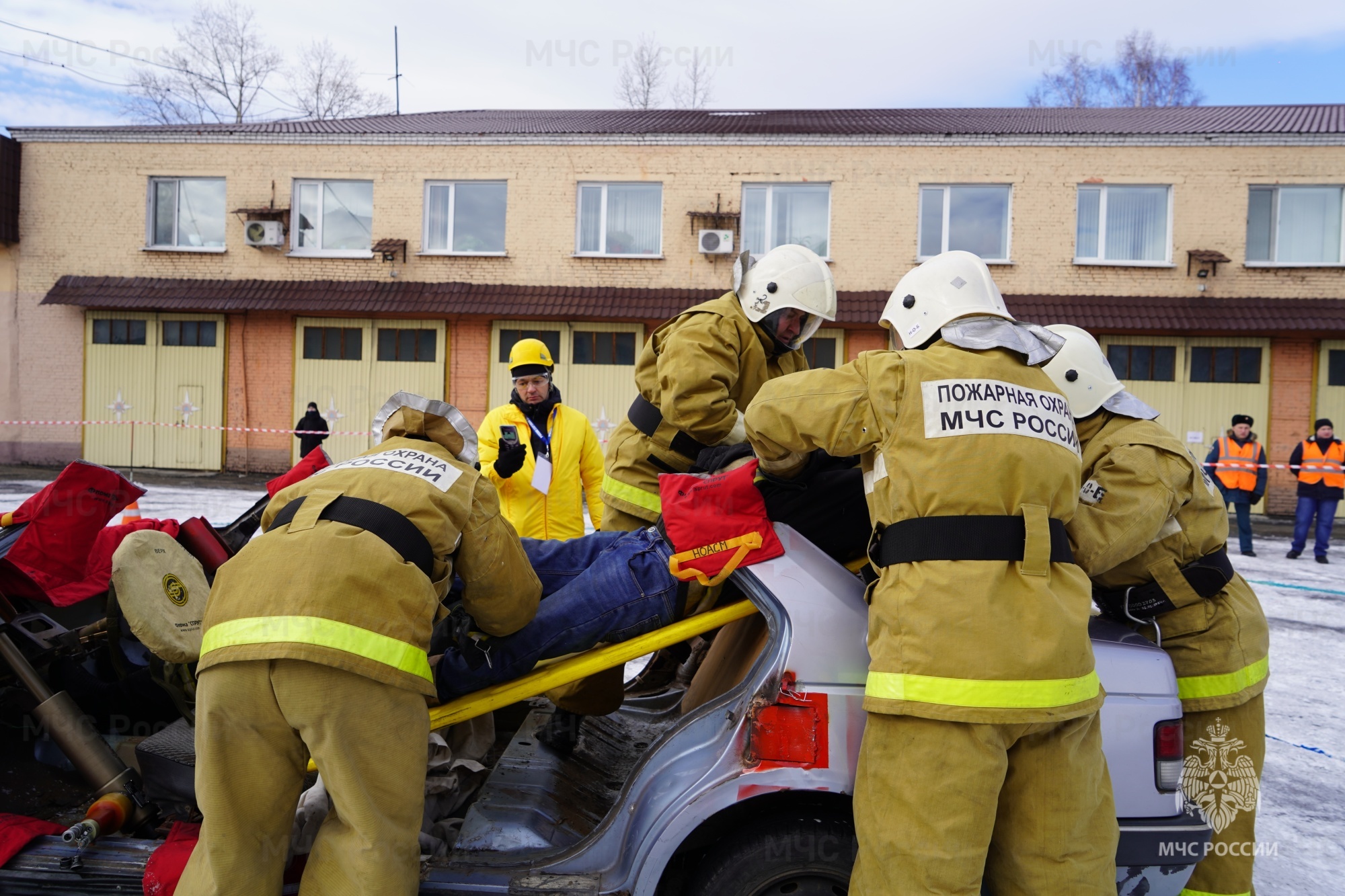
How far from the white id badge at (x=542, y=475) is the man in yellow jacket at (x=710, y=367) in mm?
1331

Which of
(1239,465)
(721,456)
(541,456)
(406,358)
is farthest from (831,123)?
(721,456)

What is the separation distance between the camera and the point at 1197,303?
15.9 m

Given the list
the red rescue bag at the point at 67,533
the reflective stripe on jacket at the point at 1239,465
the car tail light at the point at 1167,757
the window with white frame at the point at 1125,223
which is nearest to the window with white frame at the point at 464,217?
the window with white frame at the point at 1125,223

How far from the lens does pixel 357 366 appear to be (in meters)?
17.6

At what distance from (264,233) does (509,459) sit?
49.3ft

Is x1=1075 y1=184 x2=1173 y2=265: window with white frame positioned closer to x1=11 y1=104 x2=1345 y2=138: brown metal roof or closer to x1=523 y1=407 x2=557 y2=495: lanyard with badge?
x1=11 y1=104 x2=1345 y2=138: brown metal roof

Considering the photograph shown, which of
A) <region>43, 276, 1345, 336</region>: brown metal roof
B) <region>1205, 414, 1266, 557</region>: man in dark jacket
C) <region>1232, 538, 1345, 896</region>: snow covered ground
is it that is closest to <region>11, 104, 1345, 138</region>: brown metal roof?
<region>43, 276, 1345, 336</region>: brown metal roof

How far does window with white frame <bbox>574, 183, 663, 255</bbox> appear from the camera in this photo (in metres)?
17.1

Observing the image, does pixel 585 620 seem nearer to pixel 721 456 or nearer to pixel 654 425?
pixel 721 456

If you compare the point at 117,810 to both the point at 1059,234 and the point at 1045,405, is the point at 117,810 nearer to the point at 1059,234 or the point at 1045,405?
the point at 1045,405

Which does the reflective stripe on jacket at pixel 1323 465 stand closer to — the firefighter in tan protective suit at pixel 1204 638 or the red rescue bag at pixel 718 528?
the firefighter in tan protective suit at pixel 1204 638

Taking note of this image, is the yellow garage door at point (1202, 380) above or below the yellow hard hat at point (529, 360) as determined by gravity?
above

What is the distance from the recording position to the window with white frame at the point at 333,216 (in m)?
17.7

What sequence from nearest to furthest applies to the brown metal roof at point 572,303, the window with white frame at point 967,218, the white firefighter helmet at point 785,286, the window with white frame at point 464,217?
the white firefighter helmet at point 785,286 < the brown metal roof at point 572,303 < the window with white frame at point 967,218 < the window with white frame at point 464,217
